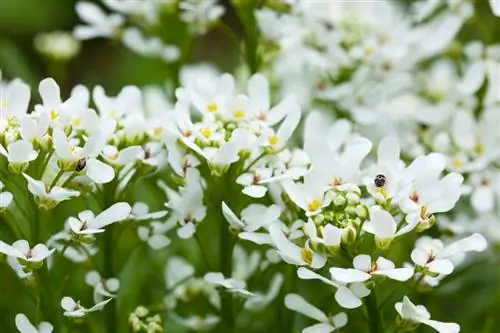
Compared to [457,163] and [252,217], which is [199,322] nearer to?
[252,217]

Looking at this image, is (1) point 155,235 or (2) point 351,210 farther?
(1) point 155,235

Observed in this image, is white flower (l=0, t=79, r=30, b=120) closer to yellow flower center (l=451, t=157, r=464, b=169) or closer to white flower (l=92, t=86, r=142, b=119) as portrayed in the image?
white flower (l=92, t=86, r=142, b=119)

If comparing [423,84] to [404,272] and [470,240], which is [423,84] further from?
[404,272]

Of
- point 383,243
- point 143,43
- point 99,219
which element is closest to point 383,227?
point 383,243

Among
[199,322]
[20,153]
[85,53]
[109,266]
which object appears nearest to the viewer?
[20,153]

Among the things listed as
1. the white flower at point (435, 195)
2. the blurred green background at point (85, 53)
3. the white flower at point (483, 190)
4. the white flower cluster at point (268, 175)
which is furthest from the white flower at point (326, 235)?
the blurred green background at point (85, 53)

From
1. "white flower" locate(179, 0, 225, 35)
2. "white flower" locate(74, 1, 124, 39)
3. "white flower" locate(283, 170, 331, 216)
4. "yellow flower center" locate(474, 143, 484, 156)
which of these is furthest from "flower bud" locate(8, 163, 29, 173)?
"yellow flower center" locate(474, 143, 484, 156)

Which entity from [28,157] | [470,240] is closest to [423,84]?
[470,240]
